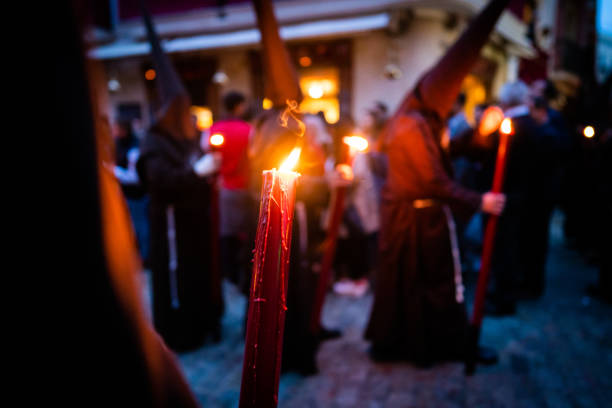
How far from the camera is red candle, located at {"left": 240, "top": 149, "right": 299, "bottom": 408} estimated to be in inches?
27.5

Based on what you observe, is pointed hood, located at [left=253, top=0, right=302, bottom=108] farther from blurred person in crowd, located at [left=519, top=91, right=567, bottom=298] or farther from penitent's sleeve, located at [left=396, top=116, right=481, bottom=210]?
blurred person in crowd, located at [left=519, top=91, right=567, bottom=298]

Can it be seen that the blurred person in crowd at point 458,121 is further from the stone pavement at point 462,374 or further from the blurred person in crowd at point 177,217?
the blurred person in crowd at point 177,217

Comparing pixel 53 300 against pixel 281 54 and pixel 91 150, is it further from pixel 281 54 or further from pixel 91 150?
pixel 281 54

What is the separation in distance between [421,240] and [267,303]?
107 inches

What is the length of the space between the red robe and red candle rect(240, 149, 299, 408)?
2483mm

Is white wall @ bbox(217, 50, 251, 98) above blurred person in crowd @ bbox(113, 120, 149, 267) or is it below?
above

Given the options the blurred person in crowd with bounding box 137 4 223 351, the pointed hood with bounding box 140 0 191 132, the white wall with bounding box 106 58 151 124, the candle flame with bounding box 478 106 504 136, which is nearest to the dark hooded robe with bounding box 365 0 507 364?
the candle flame with bounding box 478 106 504 136

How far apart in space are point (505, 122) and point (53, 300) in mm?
2597

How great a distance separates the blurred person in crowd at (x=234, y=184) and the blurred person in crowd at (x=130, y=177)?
136cm

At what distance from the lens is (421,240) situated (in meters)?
3.23

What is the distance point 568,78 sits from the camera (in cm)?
1956

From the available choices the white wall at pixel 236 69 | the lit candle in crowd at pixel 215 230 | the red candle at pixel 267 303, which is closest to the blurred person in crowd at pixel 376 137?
the lit candle in crowd at pixel 215 230

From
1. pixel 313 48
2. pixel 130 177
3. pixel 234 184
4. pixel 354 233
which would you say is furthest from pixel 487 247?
pixel 313 48

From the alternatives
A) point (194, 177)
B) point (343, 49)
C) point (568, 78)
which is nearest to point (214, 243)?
point (194, 177)
